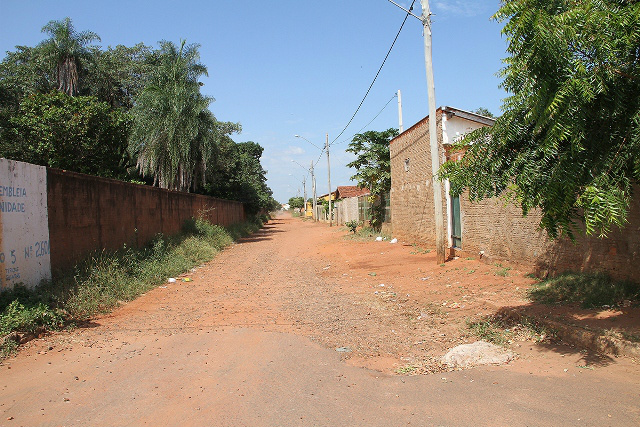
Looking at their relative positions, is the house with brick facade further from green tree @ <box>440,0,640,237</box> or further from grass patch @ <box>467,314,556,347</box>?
grass patch @ <box>467,314,556,347</box>

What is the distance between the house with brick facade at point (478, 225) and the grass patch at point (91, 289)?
620 centimetres

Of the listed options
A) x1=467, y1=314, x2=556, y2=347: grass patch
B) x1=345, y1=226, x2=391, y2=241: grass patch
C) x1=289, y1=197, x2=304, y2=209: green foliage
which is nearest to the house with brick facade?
x1=467, y1=314, x2=556, y2=347: grass patch

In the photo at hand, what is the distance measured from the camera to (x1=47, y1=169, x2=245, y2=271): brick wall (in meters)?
8.61

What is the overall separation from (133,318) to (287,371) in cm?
374

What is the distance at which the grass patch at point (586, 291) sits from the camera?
6.26 metres

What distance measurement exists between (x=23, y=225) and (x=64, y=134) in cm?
1267

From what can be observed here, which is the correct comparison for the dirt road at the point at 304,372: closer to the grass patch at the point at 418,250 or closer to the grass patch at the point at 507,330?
the grass patch at the point at 507,330

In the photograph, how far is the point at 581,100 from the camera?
4.02 m

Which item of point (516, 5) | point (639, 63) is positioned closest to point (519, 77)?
point (516, 5)

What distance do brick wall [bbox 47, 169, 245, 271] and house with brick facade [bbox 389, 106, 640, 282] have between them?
7482mm

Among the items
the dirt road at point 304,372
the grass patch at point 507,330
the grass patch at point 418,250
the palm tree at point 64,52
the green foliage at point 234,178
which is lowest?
the dirt road at point 304,372

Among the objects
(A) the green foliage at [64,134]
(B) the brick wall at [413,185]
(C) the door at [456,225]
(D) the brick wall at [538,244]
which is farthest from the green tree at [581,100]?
(A) the green foliage at [64,134]

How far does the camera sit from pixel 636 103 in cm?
415

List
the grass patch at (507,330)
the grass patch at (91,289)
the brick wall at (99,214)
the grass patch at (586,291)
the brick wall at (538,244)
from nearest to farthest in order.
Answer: the grass patch at (507,330)
the grass patch at (91,289)
the grass patch at (586,291)
the brick wall at (538,244)
the brick wall at (99,214)
